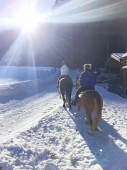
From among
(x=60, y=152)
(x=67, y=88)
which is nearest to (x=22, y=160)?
(x=60, y=152)

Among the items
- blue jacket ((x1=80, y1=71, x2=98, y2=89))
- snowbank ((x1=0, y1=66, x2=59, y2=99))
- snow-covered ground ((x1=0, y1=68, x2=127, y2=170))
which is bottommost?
snowbank ((x1=0, y1=66, x2=59, y2=99))

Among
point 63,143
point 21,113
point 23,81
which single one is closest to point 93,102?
point 63,143

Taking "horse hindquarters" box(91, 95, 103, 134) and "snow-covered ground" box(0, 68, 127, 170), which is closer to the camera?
"snow-covered ground" box(0, 68, 127, 170)

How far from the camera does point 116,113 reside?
1588 centimetres

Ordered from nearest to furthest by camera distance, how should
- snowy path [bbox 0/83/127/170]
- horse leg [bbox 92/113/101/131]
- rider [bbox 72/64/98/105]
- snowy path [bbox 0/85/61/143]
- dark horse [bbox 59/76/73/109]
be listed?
snowy path [bbox 0/83/127/170] < horse leg [bbox 92/113/101/131] < rider [bbox 72/64/98/105] < snowy path [bbox 0/85/61/143] < dark horse [bbox 59/76/73/109]

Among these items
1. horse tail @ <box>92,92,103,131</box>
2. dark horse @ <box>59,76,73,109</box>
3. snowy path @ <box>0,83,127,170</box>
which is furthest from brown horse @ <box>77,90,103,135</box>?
dark horse @ <box>59,76,73,109</box>

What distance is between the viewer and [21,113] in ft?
59.6

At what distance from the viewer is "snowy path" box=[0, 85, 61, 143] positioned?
14312 millimetres

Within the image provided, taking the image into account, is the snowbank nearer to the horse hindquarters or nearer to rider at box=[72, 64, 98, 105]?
rider at box=[72, 64, 98, 105]

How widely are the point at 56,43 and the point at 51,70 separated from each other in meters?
8.12

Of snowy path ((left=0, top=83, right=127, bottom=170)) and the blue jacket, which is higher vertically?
the blue jacket

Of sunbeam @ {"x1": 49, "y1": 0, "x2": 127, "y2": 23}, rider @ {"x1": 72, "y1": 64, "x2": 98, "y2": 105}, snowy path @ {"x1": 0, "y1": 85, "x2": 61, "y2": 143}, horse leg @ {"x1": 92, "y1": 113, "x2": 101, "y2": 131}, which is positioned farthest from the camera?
sunbeam @ {"x1": 49, "y1": 0, "x2": 127, "y2": 23}

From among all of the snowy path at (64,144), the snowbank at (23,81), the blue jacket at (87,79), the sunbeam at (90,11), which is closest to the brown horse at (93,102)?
the snowy path at (64,144)

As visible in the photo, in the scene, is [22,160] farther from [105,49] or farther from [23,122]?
[105,49]
